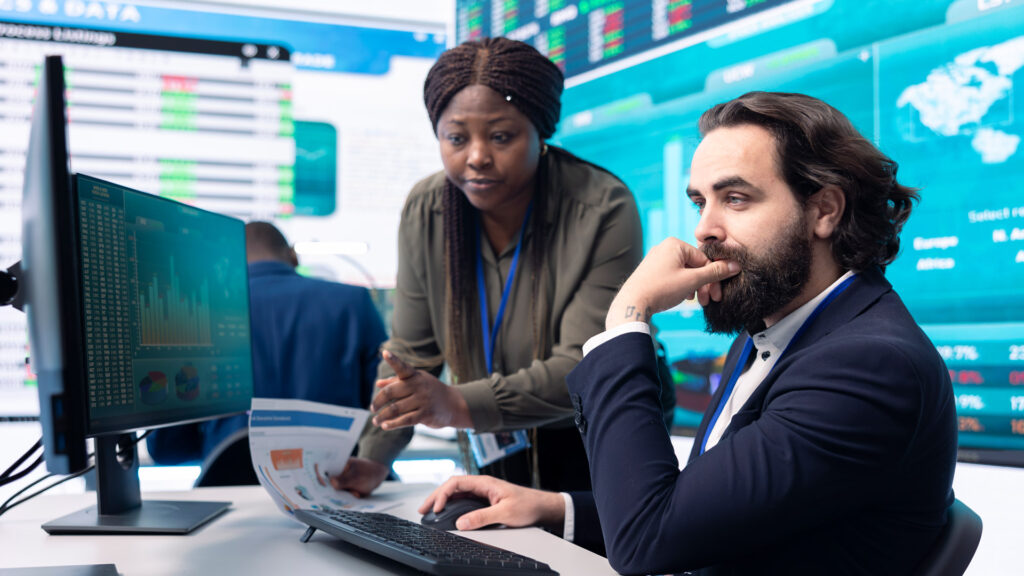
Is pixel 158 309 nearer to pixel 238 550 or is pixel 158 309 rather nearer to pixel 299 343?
pixel 238 550

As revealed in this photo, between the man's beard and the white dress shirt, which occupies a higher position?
the man's beard

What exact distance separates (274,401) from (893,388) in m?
0.97

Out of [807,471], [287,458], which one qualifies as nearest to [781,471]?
[807,471]

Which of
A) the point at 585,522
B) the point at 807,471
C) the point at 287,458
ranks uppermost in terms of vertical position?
the point at 807,471

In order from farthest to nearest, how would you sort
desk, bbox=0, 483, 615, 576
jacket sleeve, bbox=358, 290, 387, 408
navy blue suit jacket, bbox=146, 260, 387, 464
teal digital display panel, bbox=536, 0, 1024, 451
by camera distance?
jacket sleeve, bbox=358, 290, 387, 408, navy blue suit jacket, bbox=146, 260, 387, 464, teal digital display panel, bbox=536, 0, 1024, 451, desk, bbox=0, 483, 615, 576

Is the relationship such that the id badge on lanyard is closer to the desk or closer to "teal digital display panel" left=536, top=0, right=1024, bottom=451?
the desk

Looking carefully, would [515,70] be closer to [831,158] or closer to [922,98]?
[831,158]

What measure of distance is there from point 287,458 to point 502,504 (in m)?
0.40

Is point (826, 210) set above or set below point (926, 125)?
below

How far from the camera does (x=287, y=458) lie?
1408 millimetres

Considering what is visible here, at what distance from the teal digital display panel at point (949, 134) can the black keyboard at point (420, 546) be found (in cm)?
140

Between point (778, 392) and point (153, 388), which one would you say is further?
point (153, 388)

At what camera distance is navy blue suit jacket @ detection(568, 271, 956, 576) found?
2.96 feet

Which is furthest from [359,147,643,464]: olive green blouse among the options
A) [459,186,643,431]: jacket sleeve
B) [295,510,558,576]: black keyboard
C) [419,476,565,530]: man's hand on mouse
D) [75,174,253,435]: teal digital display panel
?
[295,510,558,576]: black keyboard
